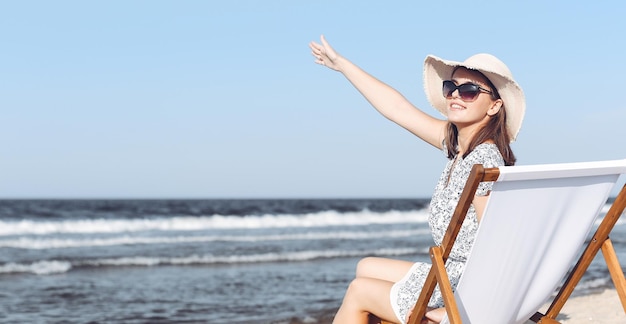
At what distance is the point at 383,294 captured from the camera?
324 cm

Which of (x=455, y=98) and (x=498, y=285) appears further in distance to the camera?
(x=455, y=98)

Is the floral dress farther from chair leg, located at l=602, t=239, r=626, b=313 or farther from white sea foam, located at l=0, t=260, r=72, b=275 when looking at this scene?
white sea foam, located at l=0, t=260, r=72, b=275

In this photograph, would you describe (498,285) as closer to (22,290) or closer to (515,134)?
(515,134)

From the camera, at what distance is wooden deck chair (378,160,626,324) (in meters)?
2.73

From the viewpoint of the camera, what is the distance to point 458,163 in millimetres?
3295

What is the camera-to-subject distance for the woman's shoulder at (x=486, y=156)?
123 inches

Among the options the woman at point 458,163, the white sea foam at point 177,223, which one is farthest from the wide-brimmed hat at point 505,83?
the white sea foam at point 177,223

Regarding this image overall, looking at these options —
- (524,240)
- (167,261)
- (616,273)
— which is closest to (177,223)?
(167,261)

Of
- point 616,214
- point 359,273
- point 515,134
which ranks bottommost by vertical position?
point 359,273

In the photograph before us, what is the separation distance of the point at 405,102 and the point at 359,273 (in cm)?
93

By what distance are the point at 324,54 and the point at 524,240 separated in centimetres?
166

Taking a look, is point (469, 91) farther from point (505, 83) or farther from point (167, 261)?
point (167, 261)

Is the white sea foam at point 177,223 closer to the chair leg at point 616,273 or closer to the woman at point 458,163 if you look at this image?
the woman at point 458,163

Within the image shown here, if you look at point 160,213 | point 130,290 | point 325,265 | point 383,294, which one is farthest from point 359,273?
point 160,213
